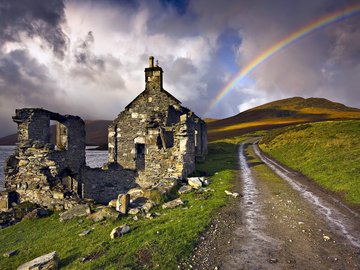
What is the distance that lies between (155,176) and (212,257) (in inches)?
551

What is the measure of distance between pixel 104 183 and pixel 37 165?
25.1 ft

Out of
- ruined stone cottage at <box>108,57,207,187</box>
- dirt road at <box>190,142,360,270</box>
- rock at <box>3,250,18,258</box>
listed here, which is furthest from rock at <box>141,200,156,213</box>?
ruined stone cottage at <box>108,57,207,187</box>

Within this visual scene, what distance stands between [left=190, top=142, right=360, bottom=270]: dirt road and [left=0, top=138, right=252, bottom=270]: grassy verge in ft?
2.35

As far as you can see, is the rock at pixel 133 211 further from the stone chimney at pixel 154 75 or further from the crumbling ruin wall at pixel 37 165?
the stone chimney at pixel 154 75

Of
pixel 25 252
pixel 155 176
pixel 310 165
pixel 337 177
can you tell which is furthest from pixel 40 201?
pixel 310 165

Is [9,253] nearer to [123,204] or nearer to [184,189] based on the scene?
[123,204]

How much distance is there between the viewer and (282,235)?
8.78 m

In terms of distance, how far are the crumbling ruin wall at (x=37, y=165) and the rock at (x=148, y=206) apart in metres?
5.27

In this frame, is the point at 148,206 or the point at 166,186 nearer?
the point at 148,206

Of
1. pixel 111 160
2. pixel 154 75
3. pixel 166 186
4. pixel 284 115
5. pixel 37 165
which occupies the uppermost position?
pixel 284 115

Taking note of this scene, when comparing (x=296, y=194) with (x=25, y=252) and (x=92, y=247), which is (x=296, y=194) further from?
(x=25, y=252)

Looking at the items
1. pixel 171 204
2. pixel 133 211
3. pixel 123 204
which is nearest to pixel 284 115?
pixel 171 204

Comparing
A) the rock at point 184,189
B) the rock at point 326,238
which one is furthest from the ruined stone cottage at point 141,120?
the rock at point 326,238

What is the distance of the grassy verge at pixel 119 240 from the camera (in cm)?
724
